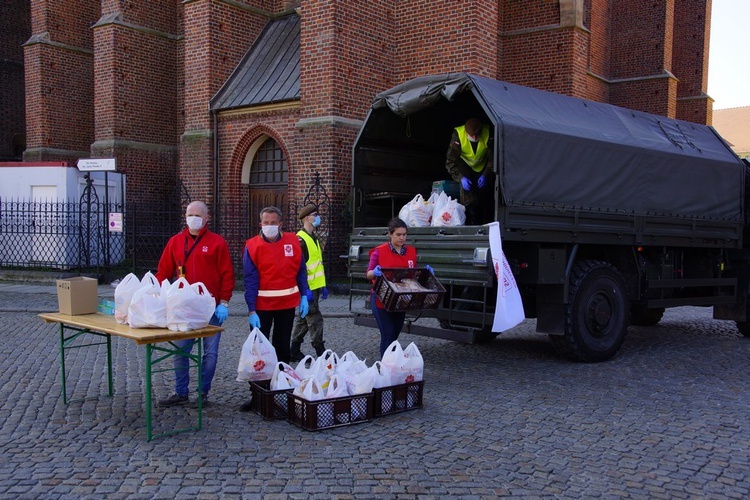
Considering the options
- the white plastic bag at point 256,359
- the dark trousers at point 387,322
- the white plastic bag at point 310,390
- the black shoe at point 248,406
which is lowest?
Answer: the black shoe at point 248,406

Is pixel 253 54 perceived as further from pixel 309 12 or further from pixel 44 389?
pixel 44 389

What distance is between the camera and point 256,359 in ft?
18.9

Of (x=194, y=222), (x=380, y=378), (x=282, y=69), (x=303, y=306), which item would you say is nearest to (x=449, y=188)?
(x=303, y=306)

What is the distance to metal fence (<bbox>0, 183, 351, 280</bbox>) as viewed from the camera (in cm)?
1634

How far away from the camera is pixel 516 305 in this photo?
6926mm

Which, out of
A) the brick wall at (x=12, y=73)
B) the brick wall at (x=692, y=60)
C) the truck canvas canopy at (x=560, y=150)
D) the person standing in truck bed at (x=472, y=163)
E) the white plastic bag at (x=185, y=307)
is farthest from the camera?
the brick wall at (x=12, y=73)

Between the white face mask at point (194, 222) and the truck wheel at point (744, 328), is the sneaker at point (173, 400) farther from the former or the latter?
the truck wheel at point (744, 328)

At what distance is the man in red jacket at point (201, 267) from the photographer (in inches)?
228

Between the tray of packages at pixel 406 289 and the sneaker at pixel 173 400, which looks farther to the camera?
the tray of packages at pixel 406 289

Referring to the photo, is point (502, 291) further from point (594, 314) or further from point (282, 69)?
point (282, 69)

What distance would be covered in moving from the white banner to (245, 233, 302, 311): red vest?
1982 mm

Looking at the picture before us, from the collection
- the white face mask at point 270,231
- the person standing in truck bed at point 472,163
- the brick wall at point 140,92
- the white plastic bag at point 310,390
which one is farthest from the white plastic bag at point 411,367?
the brick wall at point 140,92

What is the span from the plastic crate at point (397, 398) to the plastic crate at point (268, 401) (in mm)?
729

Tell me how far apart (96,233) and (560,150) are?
1305 cm
